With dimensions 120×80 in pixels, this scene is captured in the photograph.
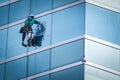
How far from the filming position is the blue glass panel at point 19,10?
42656 millimetres

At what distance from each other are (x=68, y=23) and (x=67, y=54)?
1988 millimetres

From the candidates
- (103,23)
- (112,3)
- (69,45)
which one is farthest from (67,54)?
(112,3)

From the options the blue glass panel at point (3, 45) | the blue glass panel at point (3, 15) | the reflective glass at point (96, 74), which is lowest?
the reflective glass at point (96, 74)

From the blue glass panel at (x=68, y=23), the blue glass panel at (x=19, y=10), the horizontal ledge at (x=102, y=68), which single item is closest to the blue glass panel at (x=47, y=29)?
the blue glass panel at (x=68, y=23)

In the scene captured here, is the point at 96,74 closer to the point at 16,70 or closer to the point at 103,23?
the point at 103,23

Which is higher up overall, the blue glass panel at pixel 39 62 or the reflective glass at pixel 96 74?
the blue glass panel at pixel 39 62

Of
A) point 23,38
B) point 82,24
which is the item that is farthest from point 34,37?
point 82,24

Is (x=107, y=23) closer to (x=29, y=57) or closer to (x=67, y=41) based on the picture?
(x=67, y=41)

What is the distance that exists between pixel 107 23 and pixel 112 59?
2.27 m

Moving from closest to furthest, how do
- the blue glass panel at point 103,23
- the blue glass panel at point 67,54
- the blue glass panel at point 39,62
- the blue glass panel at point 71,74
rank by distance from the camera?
the blue glass panel at point 71,74
the blue glass panel at point 67,54
the blue glass panel at point 103,23
the blue glass panel at point 39,62

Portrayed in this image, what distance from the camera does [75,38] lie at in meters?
39.9

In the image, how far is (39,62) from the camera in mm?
40812

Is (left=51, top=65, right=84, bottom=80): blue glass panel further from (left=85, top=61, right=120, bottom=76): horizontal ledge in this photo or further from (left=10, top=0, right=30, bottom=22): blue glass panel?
(left=10, top=0, right=30, bottom=22): blue glass panel

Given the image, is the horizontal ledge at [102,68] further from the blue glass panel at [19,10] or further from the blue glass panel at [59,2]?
the blue glass panel at [19,10]
